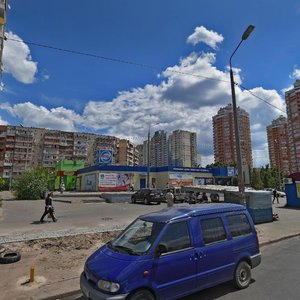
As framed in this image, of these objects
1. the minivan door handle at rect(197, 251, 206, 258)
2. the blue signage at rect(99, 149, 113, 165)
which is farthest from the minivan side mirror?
the blue signage at rect(99, 149, 113, 165)

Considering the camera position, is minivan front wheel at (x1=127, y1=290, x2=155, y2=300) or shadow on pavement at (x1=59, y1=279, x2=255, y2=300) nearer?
minivan front wheel at (x1=127, y1=290, x2=155, y2=300)

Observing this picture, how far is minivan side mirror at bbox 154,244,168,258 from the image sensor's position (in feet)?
14.5

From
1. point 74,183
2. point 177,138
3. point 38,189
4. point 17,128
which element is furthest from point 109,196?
point 17,128

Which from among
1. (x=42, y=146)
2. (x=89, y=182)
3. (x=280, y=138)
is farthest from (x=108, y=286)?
(x=42, y=146)

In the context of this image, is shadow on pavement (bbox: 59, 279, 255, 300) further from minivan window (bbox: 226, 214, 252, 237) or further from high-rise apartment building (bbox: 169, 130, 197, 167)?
high-rise apartment building (bbox: 169, 130, 197, 167)

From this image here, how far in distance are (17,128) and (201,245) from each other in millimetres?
97427

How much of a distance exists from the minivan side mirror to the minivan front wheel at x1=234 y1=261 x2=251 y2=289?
2061 millimetres

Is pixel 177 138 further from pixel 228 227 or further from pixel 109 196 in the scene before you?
pixel 228 227

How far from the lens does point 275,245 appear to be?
10023mm

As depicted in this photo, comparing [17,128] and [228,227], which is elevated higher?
[17,128]

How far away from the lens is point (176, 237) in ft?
15.8

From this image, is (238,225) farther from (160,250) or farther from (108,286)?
(108,286)

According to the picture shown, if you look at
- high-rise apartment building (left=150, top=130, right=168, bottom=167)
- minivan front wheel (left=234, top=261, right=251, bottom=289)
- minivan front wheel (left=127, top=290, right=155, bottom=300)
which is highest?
high-rise apartment building (left=150, top=130, right=168, bottom=167)

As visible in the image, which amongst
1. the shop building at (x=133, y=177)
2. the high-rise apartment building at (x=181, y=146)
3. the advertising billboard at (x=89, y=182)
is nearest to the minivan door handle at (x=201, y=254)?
the shop building at (x=133, y=177)
